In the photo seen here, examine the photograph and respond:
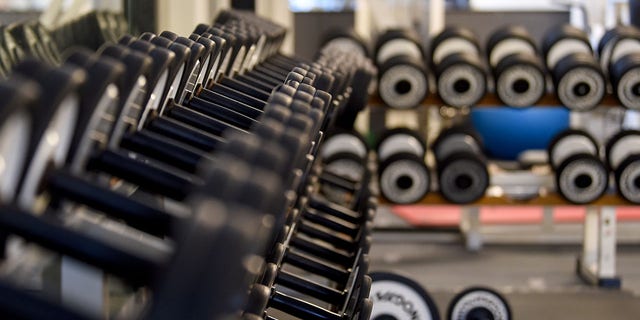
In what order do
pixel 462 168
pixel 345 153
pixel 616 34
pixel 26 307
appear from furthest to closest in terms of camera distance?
1. pixel 616 34
2. pixel 462 168
3. pixel 345 153
4. pixel 26 307

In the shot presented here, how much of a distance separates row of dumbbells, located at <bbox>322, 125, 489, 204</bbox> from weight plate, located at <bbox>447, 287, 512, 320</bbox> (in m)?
1.82

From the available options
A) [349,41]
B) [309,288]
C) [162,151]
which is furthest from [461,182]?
[162,151]

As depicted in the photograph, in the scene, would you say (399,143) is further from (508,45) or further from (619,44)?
(619,44)

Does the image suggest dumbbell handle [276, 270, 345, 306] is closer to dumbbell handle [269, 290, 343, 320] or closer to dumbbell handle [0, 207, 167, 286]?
dumbbell handle [269, 290, 343, 320]

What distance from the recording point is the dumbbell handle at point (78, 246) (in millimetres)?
825

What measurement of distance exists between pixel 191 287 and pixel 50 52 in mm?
1986

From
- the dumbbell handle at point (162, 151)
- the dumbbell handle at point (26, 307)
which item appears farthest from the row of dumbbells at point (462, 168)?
the dumbbell handle at point (26, 307)

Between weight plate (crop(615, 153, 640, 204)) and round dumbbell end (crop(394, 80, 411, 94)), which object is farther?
round dumbbell end (crop(394, 80, 411, 94))

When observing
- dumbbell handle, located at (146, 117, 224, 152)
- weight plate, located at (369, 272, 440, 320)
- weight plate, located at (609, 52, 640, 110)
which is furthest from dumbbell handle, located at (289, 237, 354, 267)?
weight plate, located at (609, 52, 640, 110)

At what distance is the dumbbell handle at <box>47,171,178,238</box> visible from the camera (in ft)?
3.34

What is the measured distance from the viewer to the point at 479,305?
3.54 meters

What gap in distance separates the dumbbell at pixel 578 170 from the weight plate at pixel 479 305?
204 cm

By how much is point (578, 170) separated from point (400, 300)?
268 centimetres

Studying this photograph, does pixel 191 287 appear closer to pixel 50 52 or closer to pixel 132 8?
pixel 50 52
